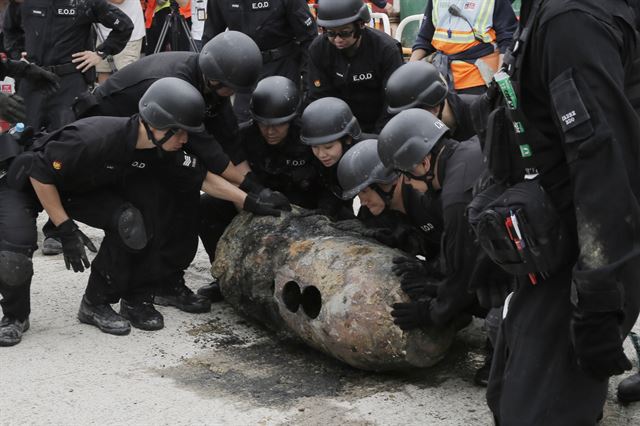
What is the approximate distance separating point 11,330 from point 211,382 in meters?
1.21

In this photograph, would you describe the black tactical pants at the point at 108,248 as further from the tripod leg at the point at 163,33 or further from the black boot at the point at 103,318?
the tripod leg at the point at 163,33

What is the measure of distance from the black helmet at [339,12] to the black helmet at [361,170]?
4.32 ft

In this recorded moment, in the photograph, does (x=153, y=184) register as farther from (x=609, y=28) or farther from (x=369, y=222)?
(x=609, y=28)

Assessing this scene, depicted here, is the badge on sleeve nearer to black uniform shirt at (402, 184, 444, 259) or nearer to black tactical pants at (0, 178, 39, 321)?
black tactical pants at (0, 178, 39, 321)

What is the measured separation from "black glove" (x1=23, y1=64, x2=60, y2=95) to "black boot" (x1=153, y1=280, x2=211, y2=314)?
203 centimetres

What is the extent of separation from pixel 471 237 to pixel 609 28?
→ 1520mm

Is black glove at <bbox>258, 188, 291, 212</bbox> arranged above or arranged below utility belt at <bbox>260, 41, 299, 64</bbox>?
below

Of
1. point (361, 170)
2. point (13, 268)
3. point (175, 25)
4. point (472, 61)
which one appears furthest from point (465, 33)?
point (175, 25)

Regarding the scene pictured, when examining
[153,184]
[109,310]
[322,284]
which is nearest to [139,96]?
[153,184]

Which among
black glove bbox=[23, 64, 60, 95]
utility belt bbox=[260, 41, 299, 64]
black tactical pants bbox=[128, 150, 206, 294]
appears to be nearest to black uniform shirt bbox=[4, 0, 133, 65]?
black glove bbox=[23, 64, 60, 95]

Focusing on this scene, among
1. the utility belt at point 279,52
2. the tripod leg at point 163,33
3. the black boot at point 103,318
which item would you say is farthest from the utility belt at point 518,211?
the tripod leg at point 163,33

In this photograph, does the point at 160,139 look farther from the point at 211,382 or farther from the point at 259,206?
the point at 211,382

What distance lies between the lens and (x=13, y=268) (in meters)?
4.78

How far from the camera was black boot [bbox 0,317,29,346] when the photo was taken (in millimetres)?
4840
